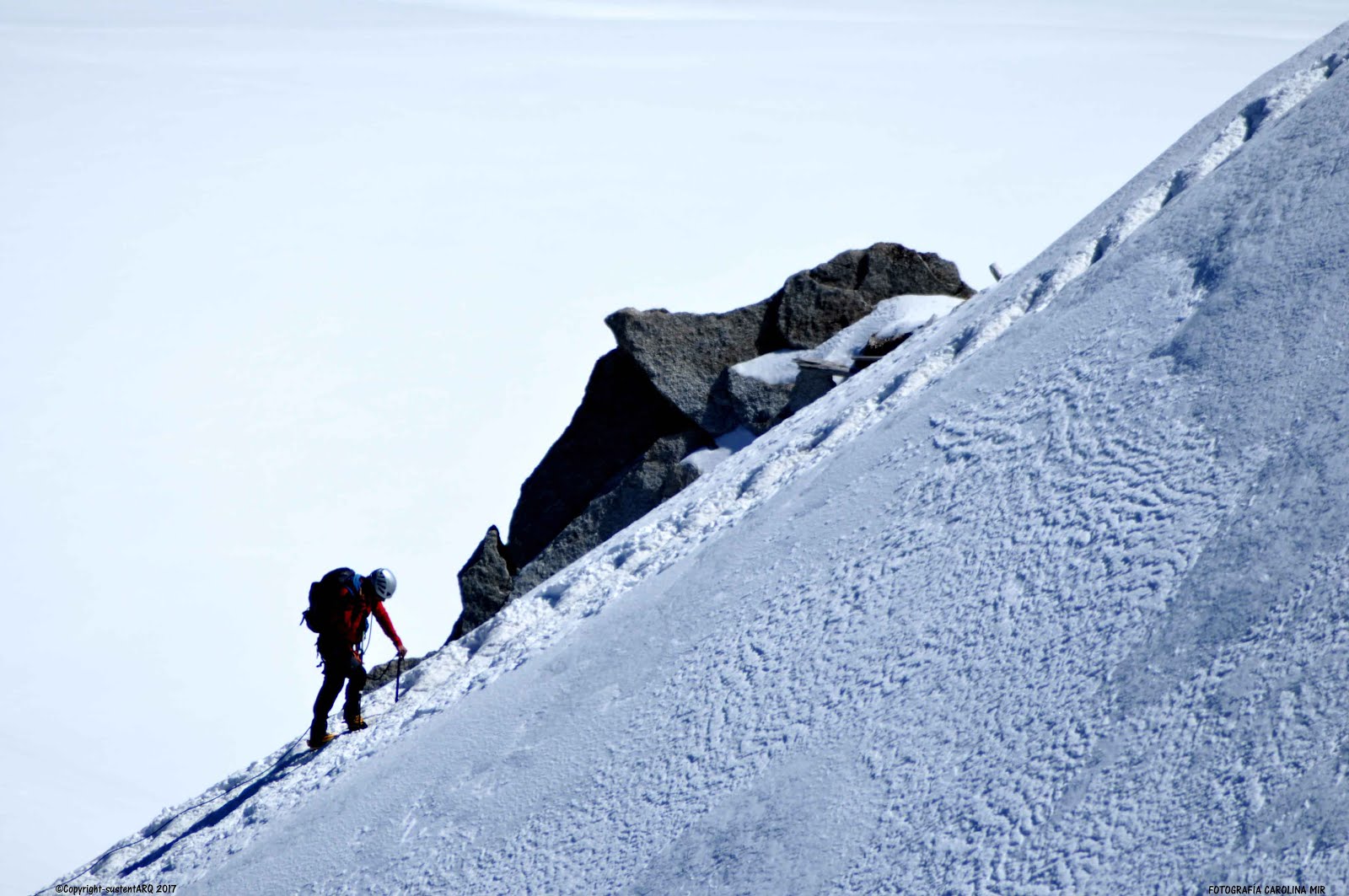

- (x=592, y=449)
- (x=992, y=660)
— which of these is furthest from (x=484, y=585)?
(x=992, y=660)

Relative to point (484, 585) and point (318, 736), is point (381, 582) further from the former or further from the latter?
point (484, 585)

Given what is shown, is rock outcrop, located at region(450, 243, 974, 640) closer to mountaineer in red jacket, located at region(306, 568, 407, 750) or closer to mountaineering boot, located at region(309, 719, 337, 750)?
mountaineering boot, located at region(309, 719, 337, 750)

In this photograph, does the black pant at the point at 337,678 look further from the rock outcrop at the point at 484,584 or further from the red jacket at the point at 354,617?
the rock outcrop at the point at 484,584

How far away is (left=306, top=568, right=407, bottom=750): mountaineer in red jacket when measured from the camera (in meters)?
7.80

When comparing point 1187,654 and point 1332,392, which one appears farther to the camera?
point 1332,392

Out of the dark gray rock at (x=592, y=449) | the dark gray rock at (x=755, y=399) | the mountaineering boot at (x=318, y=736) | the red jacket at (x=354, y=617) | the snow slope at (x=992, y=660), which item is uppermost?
the dark gray rock at (x=592, y=449)

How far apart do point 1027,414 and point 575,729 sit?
262cm

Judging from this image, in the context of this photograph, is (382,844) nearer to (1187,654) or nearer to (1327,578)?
(1187,654)

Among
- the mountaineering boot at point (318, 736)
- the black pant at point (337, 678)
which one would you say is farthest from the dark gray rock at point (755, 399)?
the mountaineering boot at point (318, 736)

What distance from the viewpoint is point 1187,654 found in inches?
164

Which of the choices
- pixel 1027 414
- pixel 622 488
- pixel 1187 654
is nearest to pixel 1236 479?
pixel 1187 654

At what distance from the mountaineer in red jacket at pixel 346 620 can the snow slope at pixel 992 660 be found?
1.38 ft

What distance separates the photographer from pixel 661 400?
1436cm

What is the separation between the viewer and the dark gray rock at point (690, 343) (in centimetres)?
1422
